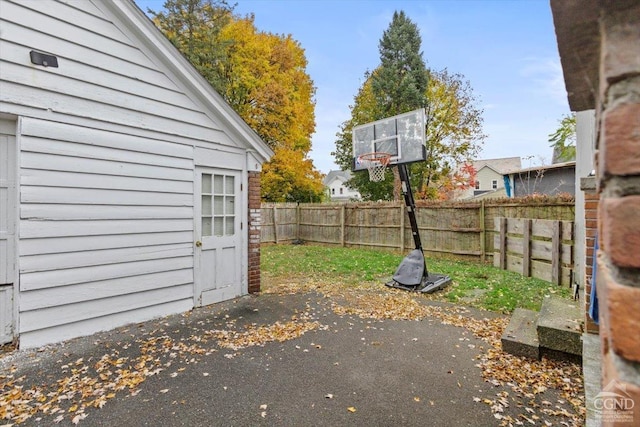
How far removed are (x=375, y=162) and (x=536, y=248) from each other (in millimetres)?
4217

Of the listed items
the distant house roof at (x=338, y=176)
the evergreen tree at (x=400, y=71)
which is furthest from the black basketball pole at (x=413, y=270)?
the distant house roof at (x=338, y=176)

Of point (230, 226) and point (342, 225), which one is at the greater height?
point (230, 226)

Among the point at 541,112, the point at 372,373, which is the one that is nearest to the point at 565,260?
the point at 372,373

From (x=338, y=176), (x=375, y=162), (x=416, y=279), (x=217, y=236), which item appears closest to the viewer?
(x=217, y=236)

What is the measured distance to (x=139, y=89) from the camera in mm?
4371

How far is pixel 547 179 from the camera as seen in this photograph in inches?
508

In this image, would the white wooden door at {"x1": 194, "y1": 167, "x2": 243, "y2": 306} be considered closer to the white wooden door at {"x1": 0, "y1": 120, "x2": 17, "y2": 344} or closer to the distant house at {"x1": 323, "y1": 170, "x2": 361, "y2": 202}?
the white wooden door at {"x1": 0, "y1": 120, "x2": 17, "y2": 344}

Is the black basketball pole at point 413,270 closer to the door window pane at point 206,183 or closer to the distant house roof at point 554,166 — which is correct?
the door window pane at point 206,183

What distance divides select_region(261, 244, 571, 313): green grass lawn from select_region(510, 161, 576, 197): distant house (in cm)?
629

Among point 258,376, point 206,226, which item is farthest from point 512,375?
point 206,226

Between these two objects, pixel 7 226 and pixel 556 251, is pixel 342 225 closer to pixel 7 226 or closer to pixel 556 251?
pixel 556 251

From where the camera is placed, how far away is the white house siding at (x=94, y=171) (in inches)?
137

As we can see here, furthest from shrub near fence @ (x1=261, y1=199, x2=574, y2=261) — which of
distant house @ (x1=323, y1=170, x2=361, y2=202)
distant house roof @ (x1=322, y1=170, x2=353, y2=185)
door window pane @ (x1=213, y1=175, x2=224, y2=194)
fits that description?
distant house roof @ (x1=322, y1=170, x2=353, y2=185)

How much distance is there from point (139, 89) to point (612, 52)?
5.06 meters
